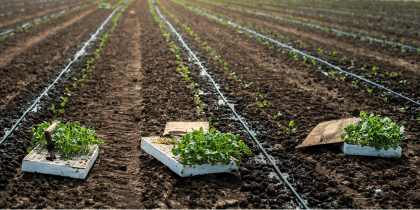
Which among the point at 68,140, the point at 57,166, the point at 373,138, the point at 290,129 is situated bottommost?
the point at 290,129

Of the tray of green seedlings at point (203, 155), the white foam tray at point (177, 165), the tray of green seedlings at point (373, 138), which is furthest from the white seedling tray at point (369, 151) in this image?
the white foam tray at point (177, 165)

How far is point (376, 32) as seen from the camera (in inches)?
570

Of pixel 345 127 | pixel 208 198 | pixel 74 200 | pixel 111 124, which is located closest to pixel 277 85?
pixel 345 127

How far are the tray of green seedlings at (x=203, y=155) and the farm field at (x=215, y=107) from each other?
0.36 ft

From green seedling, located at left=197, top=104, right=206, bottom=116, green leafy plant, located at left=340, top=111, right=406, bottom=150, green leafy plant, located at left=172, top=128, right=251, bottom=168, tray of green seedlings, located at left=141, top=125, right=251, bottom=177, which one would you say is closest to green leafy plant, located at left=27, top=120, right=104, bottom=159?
tray of green seedlings, located at left=141, top=125, right=251, bottom=177

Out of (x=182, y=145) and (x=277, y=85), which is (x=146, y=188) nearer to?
(x=182, y=145)

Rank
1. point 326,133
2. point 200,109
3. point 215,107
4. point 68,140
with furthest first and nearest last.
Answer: point 215,107
point 200,109
point 326,133
point 68,140

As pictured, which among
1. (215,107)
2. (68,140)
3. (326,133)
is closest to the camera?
(68,140)

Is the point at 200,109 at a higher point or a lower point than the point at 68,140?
lower

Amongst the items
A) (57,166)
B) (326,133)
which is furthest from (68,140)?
(326,133)

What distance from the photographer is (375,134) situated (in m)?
4.26

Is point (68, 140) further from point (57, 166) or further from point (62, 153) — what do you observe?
point (57, 166)

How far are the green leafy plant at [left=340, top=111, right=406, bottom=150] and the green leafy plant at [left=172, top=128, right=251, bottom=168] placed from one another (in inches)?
65.7

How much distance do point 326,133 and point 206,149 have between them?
2.00 meters
